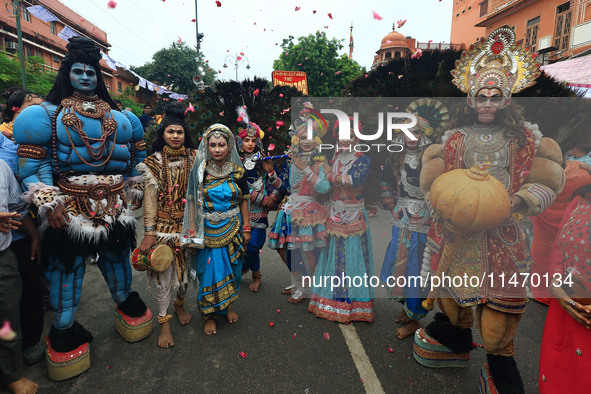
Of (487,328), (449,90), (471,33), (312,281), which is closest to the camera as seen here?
(487,328)

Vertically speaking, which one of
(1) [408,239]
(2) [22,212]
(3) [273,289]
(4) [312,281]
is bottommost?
(3) [273,289]

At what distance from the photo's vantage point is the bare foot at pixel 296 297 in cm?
384

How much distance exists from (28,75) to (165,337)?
14.5m

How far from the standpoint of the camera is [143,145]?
3197mm

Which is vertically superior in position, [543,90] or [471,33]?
[471,33]

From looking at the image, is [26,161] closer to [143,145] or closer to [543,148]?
[143,145]

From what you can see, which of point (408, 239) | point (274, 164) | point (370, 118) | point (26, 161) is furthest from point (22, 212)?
point (408, 239)

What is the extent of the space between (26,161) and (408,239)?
134 inches

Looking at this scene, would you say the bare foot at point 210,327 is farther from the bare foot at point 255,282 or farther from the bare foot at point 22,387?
the bare foot at point 22,387

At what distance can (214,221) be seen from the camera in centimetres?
318

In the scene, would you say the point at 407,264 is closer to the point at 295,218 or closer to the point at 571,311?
the point at 295,218

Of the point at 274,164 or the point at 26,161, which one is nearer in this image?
the point at 26,161

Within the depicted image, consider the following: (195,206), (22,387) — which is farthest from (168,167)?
(22,387)

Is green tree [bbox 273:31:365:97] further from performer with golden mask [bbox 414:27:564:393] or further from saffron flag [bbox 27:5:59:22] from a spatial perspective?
performer with golden mask [bbox 414:27:564:393]
